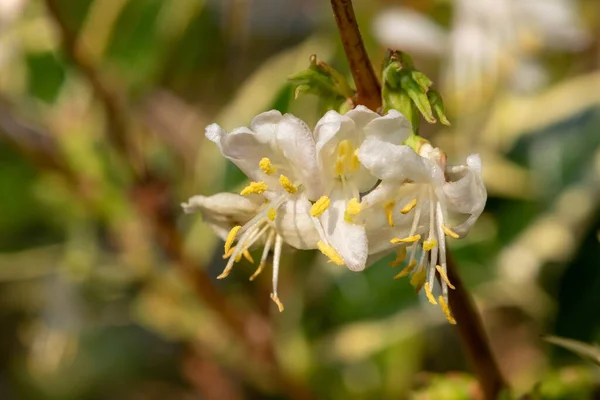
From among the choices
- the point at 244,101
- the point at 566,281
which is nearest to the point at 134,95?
the point at 244,101

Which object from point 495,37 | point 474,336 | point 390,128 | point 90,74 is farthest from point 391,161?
point 495,37

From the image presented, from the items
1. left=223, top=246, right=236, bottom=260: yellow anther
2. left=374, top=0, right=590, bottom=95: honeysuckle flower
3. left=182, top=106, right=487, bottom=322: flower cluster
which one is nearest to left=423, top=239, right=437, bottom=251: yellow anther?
left=182, top=106, right=487, bottom=322: flower cluster

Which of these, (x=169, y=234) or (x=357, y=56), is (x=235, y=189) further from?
(x=357, y=56)

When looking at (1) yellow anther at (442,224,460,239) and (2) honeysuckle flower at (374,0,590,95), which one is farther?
(2) honeysuckle flower at (374,0,590,95)

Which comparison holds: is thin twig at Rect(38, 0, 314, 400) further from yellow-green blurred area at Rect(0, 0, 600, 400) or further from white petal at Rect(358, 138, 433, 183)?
white petal at Rect(358, 138, 433, 183)

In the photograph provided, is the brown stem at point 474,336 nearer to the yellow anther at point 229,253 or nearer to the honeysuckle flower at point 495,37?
the yellow anther at point 229,253

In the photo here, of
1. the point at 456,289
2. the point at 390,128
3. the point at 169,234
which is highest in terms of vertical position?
the point at 390,128

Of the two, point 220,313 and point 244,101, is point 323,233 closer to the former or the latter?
point 220,313
